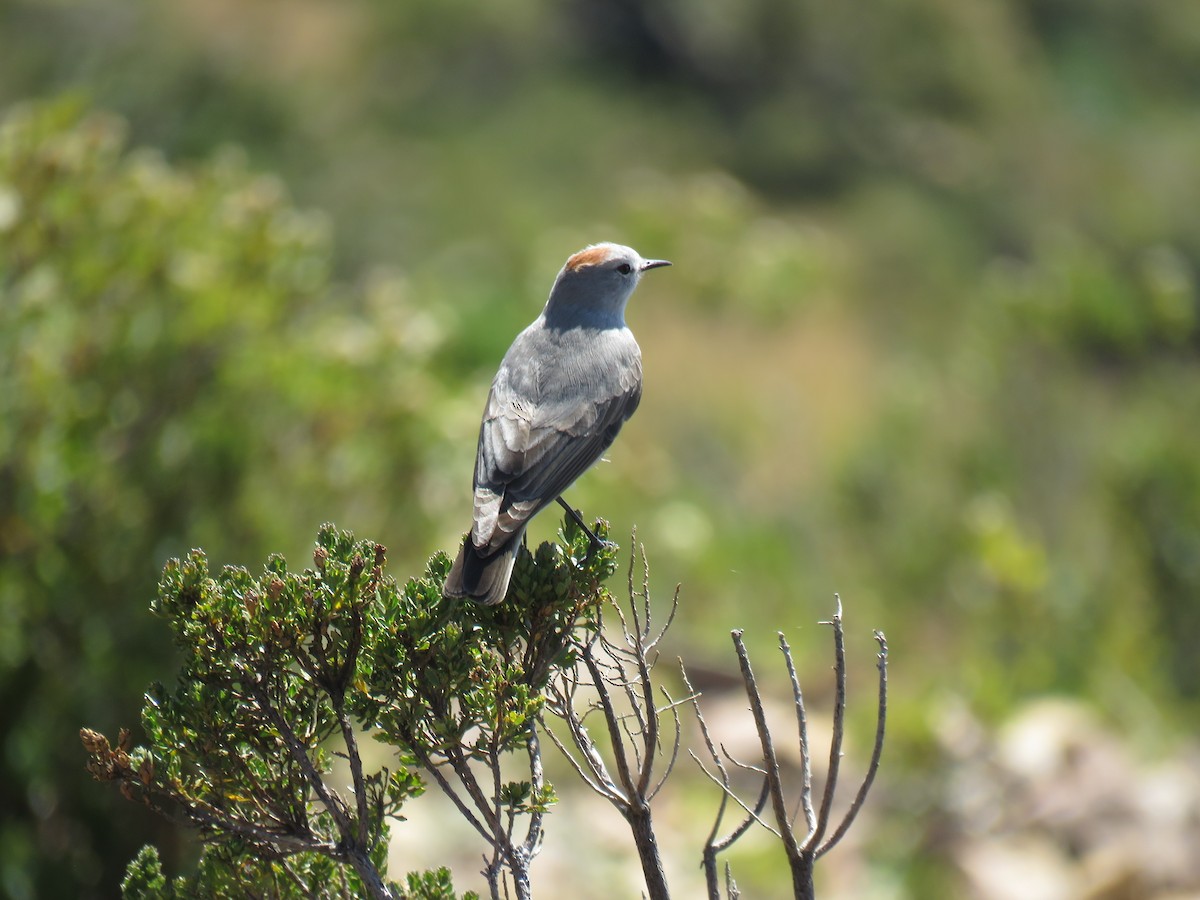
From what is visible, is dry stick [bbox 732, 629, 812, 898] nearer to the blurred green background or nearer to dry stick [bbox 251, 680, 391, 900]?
dry stick [bbox 251, 680, 391, 900]

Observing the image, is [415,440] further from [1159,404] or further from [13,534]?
[1159,404]

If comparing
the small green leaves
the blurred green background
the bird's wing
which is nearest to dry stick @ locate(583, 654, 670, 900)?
the small green leaves

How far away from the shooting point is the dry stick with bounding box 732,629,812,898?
2.36 meters

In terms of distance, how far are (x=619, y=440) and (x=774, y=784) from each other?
31.4 ft

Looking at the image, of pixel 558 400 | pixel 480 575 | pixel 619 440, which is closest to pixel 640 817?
pixel 480 575

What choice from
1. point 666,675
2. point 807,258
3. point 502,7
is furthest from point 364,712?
point 502,7

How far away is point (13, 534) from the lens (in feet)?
17.5

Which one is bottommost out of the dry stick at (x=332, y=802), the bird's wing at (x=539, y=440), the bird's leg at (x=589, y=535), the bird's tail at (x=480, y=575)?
the dry stick at (x=332, y=802)

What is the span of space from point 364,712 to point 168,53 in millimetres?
12882

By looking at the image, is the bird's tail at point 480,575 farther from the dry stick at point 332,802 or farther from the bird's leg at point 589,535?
the dry stick at point 332,802

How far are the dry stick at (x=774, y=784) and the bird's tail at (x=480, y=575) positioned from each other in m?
0.49

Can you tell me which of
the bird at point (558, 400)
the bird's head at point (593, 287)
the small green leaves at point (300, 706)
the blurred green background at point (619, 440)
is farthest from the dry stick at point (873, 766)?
the bird's head at point (593, 287)

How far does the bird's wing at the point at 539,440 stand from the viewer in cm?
325

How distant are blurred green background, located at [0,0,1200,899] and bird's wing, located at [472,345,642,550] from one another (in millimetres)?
849
